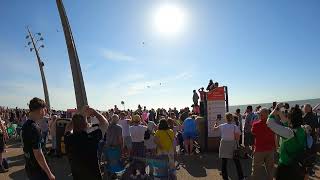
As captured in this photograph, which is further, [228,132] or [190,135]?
[190,135]

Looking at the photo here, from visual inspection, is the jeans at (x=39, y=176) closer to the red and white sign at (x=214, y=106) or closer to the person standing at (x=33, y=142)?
the person standing at (x=33, y=142)

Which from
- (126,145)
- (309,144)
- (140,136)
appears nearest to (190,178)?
(140,136)

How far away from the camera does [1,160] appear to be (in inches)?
511

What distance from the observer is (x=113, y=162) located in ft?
32.6

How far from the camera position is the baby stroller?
389 inches

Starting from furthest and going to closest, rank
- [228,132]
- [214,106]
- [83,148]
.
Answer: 1. [214,106]
2. [228,132]
3. [83,148]

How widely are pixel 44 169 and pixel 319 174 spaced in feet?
27.2

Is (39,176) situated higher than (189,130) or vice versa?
(189,130)

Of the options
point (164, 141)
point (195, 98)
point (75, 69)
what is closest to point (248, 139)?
point (195, 98)

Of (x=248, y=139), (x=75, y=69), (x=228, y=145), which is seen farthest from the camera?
(x=248, y=139)

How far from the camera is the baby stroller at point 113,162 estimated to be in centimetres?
988

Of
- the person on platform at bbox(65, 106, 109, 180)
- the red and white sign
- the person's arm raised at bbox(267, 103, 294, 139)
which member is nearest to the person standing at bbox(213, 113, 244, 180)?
the person's arm raised at bbox(267, 103, 294, 139)

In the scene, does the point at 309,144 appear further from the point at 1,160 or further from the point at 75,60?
the point at 1,160

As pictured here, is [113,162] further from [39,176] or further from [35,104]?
[35,104]
